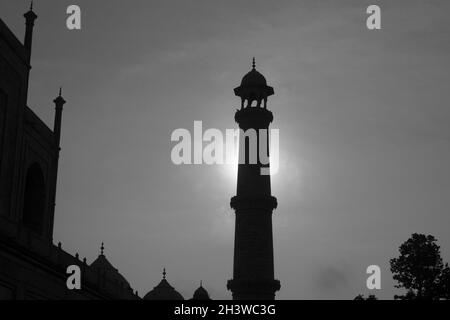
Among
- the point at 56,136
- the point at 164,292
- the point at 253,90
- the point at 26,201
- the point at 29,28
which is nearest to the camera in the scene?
the point at 29,28

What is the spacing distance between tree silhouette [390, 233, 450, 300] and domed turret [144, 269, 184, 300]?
22.9m

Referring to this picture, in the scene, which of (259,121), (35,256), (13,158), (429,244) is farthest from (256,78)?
(35,256)

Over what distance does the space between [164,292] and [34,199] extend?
92.7ft

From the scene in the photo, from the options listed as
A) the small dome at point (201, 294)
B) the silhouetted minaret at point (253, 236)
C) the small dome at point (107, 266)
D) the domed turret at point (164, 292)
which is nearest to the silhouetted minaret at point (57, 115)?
the silhouetted minaret at point (253, 236)

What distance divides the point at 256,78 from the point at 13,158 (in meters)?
22.5

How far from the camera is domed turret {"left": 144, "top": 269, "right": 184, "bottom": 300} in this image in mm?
60000

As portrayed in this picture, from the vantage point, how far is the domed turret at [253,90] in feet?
158

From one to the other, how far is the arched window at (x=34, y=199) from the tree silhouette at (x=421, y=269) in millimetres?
22413

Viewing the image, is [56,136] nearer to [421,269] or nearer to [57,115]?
[57,115]

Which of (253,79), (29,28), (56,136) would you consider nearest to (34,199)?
(56,136)

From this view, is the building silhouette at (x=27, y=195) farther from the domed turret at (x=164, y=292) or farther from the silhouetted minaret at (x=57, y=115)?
the domed turret at (x=164, y=292)

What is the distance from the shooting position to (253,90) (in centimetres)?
4816

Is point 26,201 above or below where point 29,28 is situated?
below
